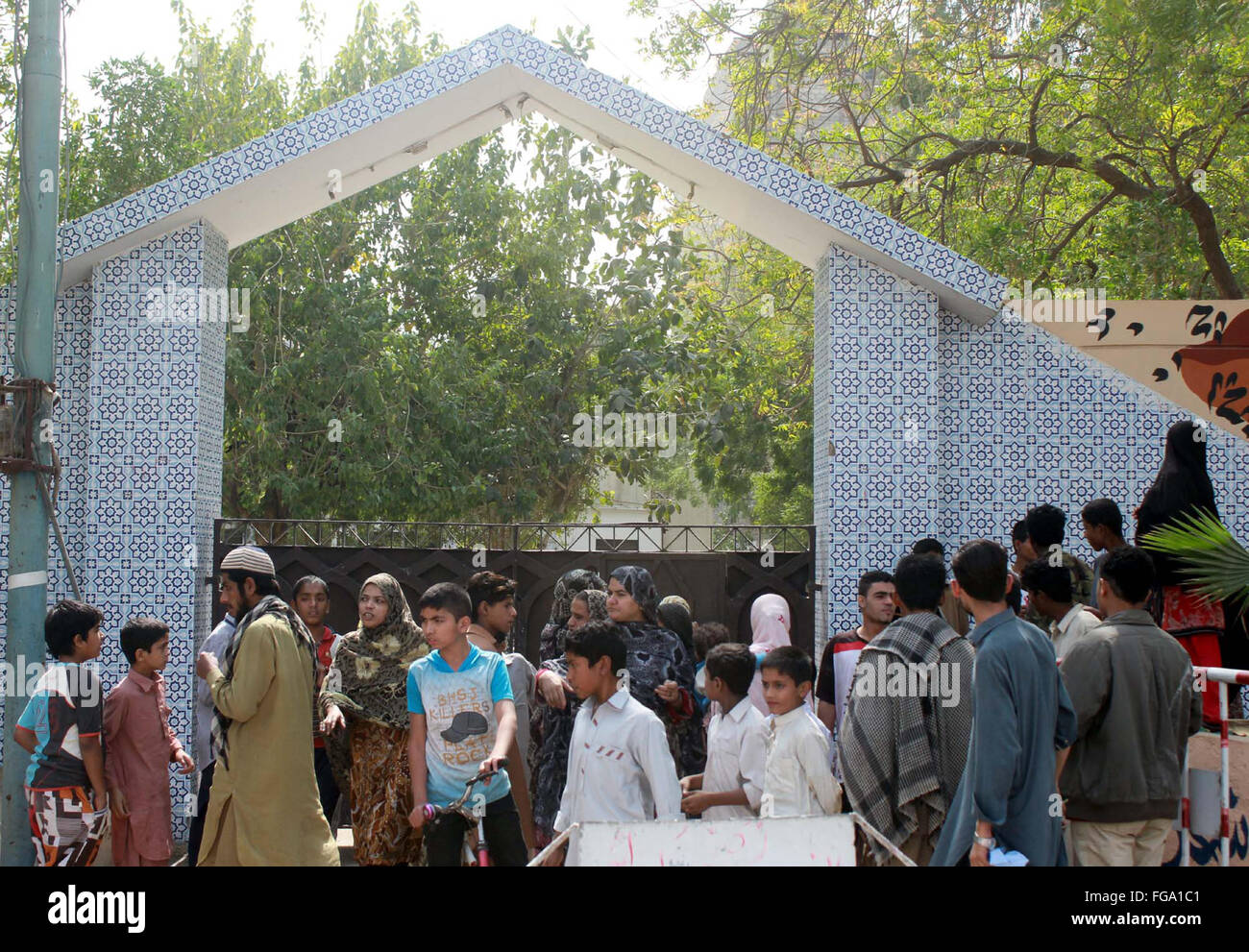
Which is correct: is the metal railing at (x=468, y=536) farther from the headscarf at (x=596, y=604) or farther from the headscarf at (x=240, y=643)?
the headscarf at (x=240, y=643)

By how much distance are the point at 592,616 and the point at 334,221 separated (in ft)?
33.6

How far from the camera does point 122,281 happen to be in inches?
308

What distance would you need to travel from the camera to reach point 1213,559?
5293 millimetres

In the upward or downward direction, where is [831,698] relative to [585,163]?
downward

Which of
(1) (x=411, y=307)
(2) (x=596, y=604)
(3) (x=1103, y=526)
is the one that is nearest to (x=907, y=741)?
(2) (x=596, y=604)

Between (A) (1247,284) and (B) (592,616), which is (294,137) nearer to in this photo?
(B) (592,616)

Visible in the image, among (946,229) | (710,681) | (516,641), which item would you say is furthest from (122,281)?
(946,229)

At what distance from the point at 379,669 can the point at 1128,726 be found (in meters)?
3.14

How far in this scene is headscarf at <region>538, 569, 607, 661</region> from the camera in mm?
5730

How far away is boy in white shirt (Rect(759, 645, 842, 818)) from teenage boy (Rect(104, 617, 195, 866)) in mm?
2903

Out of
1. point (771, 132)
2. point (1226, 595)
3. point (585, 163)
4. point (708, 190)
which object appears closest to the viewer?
point (1226, 595)

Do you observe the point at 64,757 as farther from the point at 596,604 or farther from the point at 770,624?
the point at 770,624

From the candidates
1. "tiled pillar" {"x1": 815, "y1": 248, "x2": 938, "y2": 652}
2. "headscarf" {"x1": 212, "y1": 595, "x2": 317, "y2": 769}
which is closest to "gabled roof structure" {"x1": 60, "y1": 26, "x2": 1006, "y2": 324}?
"tiled pillar" {"x1": 815, "y1": 248, "x2": 938, "y2": 652}

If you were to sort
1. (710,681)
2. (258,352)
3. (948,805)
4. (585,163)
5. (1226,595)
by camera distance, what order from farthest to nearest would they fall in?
(585,163)
(258,352)
(1226,595)
(710,681)
(948,805)
